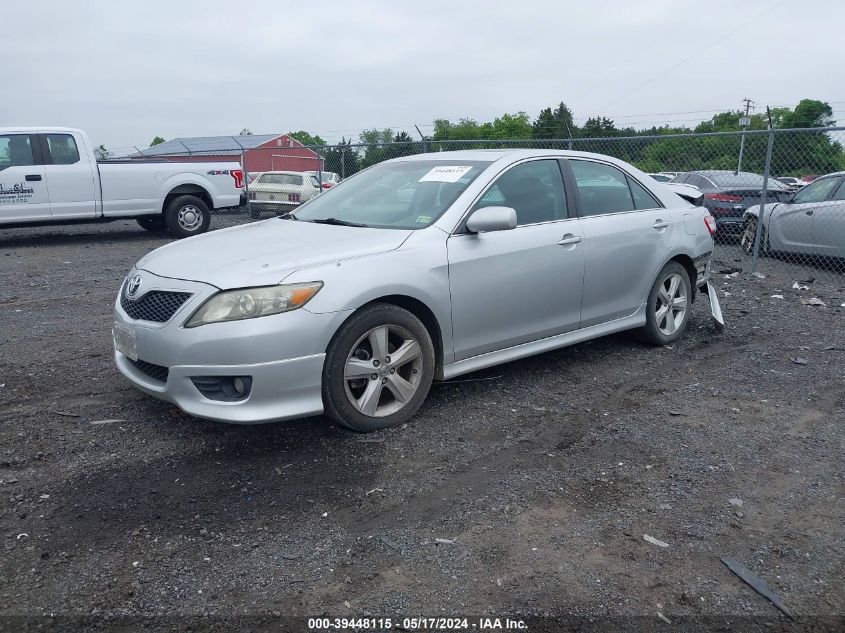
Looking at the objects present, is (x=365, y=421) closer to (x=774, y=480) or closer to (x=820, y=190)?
(x=774, y=480)

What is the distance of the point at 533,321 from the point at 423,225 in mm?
1053

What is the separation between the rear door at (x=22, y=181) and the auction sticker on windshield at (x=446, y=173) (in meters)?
9.27

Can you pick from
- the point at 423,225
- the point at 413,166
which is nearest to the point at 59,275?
the point at 413,166

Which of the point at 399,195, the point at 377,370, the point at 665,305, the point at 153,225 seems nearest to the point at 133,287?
the point at 377,370

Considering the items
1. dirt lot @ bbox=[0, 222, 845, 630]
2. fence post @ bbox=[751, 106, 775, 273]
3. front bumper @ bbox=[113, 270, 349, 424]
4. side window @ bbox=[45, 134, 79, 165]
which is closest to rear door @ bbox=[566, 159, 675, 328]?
dirt lot @ bbox=[0, 222, 845, 630]

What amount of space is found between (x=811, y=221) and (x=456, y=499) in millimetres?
8659

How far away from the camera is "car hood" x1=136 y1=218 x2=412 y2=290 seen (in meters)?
4.02

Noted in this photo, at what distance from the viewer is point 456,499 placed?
362cm

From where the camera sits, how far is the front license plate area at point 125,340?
4.22m

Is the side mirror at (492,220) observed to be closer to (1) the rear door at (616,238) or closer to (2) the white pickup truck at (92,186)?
(1) the rear door at (616,238)

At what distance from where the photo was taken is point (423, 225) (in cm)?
466

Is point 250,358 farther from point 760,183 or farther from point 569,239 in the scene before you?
point 760,183

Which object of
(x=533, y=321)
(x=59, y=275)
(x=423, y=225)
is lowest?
(x=59, y=275)

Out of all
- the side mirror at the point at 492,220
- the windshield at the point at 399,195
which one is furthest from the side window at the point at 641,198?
the side mirror at the point at 492,220
